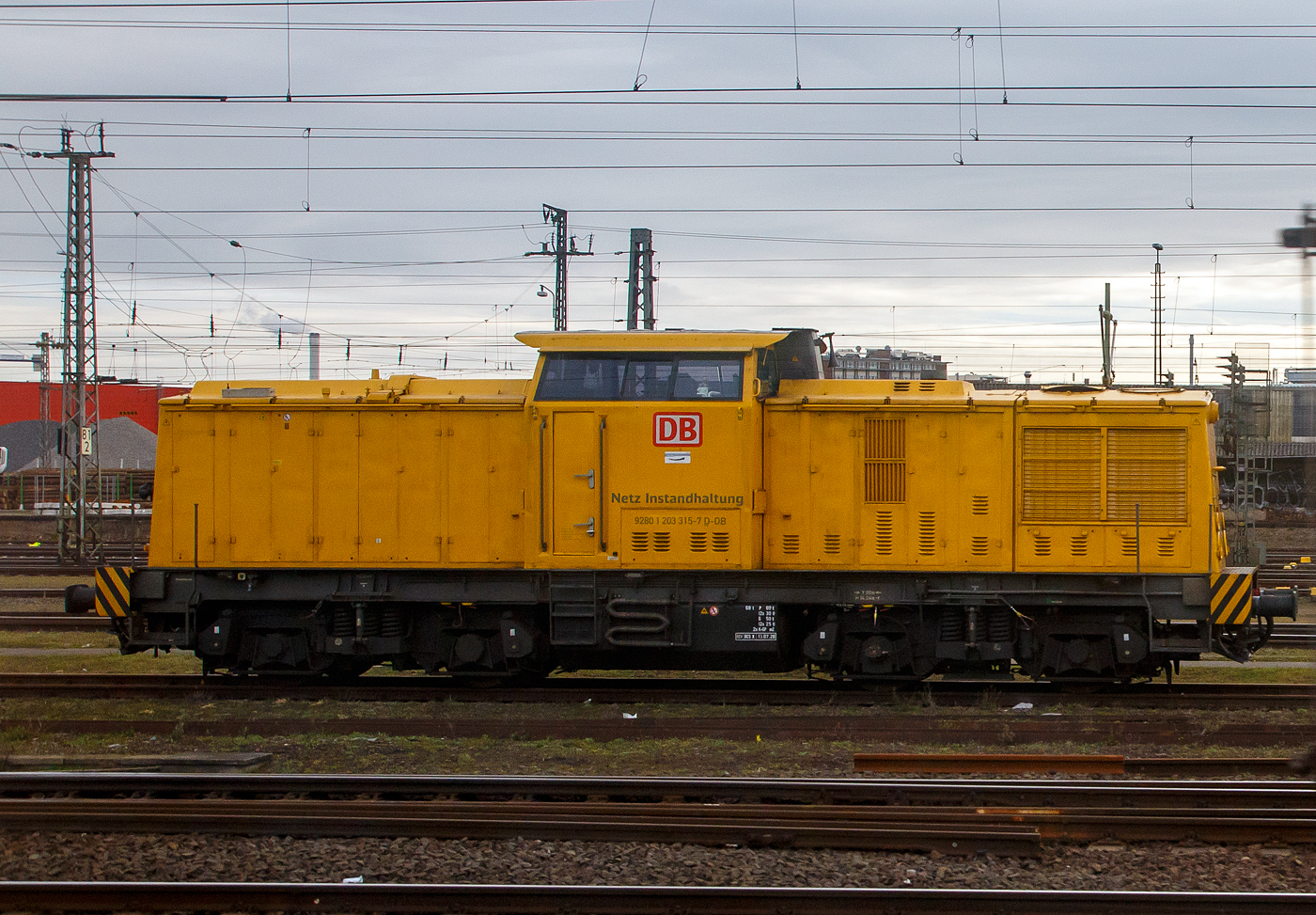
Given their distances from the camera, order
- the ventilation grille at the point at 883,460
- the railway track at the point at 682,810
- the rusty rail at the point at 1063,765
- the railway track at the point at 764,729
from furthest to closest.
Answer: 1. the ventilation grille at the point at 883,460
2. the railway track at the point at 764,729
3. the rusty rail at the point at 1063,765
4. the railway track at the point at 682,810

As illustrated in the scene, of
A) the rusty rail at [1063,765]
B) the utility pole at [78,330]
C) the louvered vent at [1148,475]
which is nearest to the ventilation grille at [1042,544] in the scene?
the louvered vent at [1148,475]

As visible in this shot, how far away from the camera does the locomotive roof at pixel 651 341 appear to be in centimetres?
1177

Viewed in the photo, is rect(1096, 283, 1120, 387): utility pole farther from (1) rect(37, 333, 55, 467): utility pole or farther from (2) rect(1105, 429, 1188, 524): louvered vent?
(1) rect(37, 333, 55, 467): utility pole

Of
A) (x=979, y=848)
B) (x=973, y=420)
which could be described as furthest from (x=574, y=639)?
(x=979, y=848)

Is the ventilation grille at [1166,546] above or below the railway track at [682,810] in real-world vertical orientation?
above

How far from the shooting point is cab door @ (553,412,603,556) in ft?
38.5

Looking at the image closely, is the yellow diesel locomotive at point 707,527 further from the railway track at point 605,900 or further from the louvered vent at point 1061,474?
the railway track at point 605,900

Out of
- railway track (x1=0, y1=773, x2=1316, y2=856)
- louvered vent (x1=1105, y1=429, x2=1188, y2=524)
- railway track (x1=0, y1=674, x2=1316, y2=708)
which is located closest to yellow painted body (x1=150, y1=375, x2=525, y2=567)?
railway track (x1=0, y1=674, x2=1316, y2=708)

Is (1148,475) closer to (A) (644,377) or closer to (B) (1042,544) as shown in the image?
(B) (1042,544)

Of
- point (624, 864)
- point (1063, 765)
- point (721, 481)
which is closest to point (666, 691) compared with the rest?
point (721, 481)

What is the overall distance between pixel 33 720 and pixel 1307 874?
435 inches

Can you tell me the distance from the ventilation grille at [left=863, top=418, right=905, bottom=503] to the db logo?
190 centimetres

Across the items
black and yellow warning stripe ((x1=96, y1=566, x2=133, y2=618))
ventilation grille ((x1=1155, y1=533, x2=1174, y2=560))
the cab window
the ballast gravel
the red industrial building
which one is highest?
the red industrial building

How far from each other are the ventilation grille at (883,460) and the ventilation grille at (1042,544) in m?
1.49
